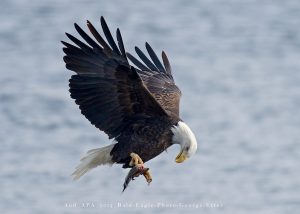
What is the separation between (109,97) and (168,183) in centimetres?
395

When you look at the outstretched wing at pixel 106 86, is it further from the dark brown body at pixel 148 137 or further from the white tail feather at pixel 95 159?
Answer: the white tail feather at pixel 95 159

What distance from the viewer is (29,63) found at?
1534cm

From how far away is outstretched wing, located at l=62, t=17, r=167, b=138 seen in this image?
8.20m

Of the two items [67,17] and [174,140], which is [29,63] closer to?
[67,17]

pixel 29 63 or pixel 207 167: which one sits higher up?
pixel 29 63

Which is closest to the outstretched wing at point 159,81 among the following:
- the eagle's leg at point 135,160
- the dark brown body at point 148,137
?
the dark brown body at point 148,137

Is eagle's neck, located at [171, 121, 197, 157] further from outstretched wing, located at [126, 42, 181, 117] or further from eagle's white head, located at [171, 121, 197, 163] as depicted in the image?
outstretched wing, located at [126, 42, 181, 117]

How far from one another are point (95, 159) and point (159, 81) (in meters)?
1.13

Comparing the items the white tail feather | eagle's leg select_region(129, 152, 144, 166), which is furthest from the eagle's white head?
the white tail feather

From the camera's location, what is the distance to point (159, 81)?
9.57 metres

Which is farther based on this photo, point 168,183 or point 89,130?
point 89,130

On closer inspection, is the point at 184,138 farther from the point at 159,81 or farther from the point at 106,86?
the point at 159,81

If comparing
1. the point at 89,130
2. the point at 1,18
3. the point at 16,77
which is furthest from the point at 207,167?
the point at 1,18

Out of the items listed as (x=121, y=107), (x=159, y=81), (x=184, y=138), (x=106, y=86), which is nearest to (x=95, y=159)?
(x=121, y=107)
